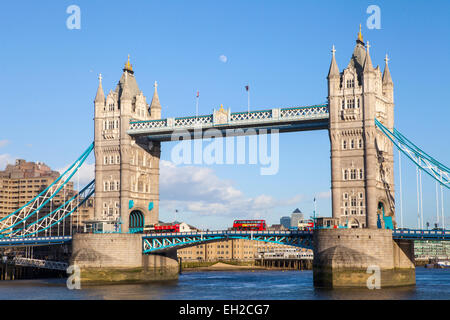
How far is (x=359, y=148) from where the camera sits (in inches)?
3976

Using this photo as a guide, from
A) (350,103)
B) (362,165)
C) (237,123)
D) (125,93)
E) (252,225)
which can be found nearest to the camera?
(362,165)

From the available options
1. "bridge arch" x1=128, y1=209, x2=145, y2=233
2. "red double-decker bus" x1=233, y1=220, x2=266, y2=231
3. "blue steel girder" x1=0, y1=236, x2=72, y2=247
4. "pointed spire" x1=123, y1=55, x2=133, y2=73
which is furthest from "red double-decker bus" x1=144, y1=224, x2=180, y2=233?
"pointed spire" x1=123, y1=55, x2=133, y2=73

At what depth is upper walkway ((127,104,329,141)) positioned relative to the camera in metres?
105

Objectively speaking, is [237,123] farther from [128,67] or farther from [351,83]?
[128,67]

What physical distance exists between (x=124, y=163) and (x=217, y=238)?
20942mm

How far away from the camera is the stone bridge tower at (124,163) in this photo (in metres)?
116

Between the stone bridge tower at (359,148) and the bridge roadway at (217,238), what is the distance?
19.4 ft

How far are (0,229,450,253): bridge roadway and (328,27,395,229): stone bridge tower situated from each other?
19.4 ft

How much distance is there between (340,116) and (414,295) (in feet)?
99.9

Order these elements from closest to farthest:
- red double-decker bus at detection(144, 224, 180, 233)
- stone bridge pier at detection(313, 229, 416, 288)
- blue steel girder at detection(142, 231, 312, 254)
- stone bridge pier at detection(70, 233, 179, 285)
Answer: stone bridge pier at detection(313, 229, 416, 288) → blue steel girder at detection(142, 231, 312, 254) → stone bridge pier at detection(70, 233, 179, 285) → red double-decker bus at detection(144, 224, 180, 233)

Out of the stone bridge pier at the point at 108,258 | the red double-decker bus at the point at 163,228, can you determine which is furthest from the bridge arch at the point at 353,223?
the stone bridge pier at the point at 108,258

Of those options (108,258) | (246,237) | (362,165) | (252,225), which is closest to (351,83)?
(362,165)

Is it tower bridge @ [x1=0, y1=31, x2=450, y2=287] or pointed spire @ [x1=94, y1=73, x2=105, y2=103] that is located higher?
pointed spire @ [x1=94, y1=73, x2=105, y2=103]

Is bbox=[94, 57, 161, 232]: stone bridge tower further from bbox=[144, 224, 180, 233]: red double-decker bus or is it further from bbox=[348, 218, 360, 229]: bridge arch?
bbox=[348, 218, 360, 229]: bridge arch
